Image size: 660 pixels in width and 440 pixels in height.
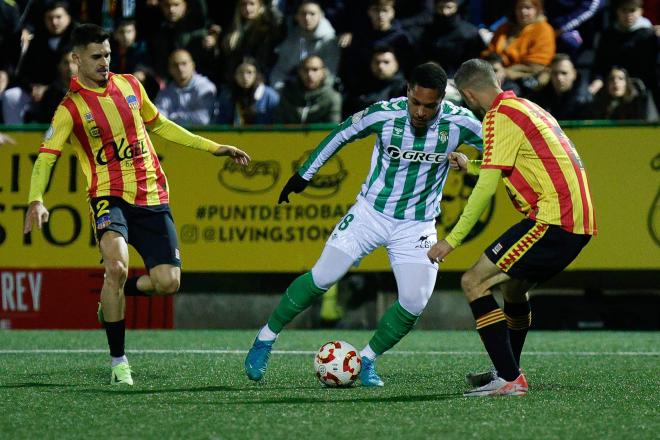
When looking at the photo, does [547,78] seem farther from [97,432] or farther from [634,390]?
[97,432]

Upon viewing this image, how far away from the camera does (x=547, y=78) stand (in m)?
11.4

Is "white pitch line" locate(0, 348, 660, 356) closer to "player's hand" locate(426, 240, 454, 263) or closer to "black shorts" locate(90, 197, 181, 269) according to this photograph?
"black shorts" locate(90, 197, 181, 269)

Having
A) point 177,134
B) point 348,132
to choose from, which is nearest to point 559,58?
point 348,132

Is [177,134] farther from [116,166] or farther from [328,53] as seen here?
[328,53]

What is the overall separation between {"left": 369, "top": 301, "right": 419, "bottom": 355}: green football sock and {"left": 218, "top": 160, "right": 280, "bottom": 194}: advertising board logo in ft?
12.9

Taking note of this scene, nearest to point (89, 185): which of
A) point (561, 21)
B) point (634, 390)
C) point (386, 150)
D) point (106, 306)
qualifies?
point (106, 306)

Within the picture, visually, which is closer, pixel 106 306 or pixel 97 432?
pixel 97 432

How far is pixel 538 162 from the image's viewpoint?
6.27m

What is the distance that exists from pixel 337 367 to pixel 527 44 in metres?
5.87

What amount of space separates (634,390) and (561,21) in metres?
6.41

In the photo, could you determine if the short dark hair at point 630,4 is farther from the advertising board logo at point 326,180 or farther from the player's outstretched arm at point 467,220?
the player's outstretched arm at point 467,220

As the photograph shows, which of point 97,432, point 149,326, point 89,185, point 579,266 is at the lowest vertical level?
point 149,326

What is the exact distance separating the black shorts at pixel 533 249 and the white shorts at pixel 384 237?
86 centimetres

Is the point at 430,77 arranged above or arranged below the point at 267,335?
above
